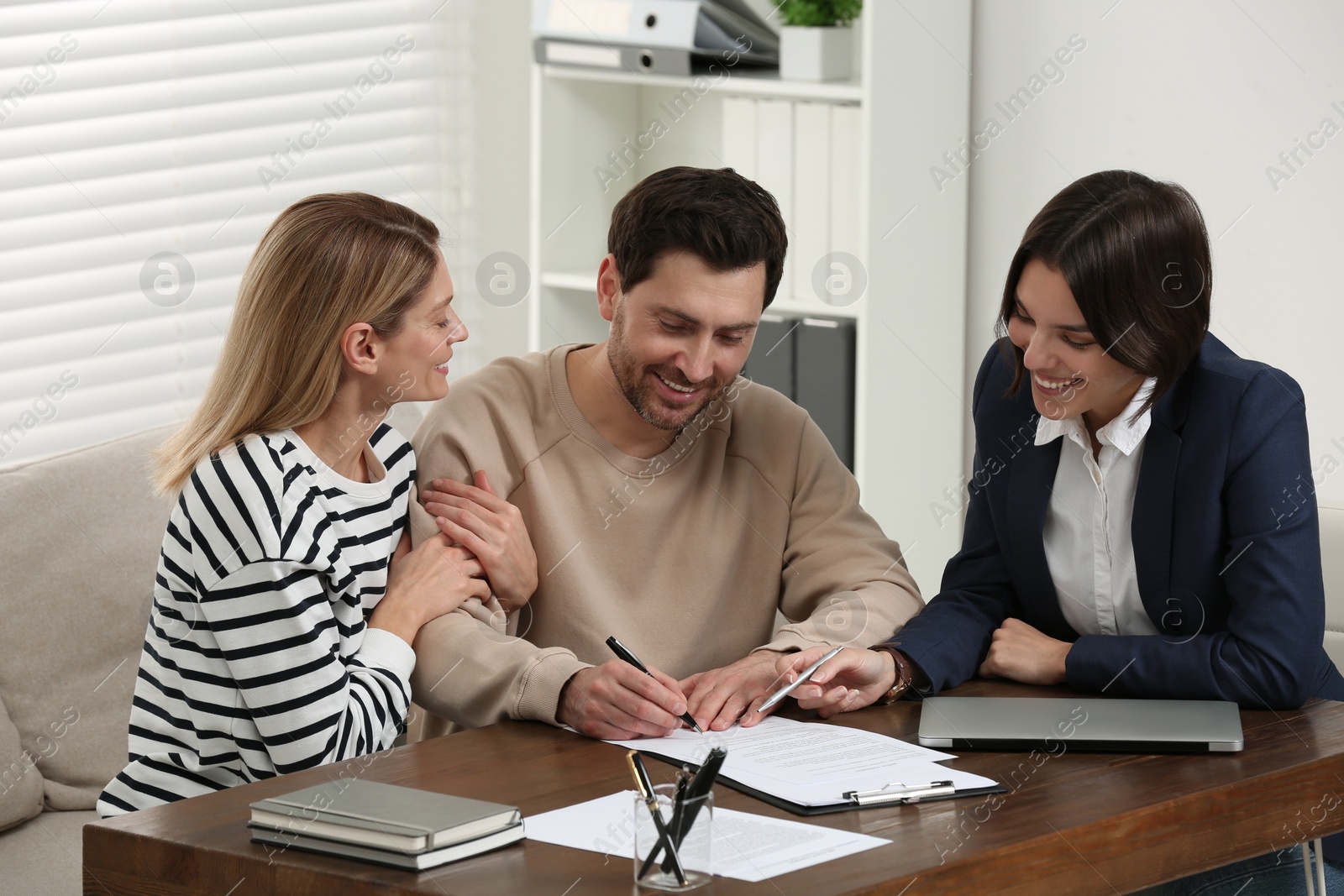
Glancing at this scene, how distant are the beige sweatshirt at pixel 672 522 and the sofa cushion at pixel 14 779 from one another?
623 millimetres

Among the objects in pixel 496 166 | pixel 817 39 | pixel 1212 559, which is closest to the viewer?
pixel 1212 559

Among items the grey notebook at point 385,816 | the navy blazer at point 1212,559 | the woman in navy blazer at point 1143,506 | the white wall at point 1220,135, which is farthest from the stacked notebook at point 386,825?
the white wall at point 1220,135

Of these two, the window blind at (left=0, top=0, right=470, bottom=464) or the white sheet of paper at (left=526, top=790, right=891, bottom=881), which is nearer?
the white sheet of paper at (left=526, top=790, right=891, bottom=881)

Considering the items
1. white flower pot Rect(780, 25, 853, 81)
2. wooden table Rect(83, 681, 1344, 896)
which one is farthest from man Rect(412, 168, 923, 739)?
white flower pot Rect(780, 25, 853, 81)

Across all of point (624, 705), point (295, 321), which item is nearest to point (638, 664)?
point (624, 705)

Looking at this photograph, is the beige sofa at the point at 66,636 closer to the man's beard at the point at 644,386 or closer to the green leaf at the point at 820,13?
the man's beard at the point at 644,386

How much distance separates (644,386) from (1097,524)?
1.90ft

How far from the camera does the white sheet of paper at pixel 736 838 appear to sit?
117cm

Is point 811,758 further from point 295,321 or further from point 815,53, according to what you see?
point 815,53

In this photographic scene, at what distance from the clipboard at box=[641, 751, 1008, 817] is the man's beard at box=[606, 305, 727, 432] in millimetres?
605

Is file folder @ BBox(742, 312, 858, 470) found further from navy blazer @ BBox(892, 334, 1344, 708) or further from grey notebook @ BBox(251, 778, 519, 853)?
grey notebook @ BBox(251, 778, 519, 853)

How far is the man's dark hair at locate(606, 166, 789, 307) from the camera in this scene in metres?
1.77

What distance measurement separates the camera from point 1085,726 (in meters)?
1.49

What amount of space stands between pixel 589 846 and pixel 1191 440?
86cm
